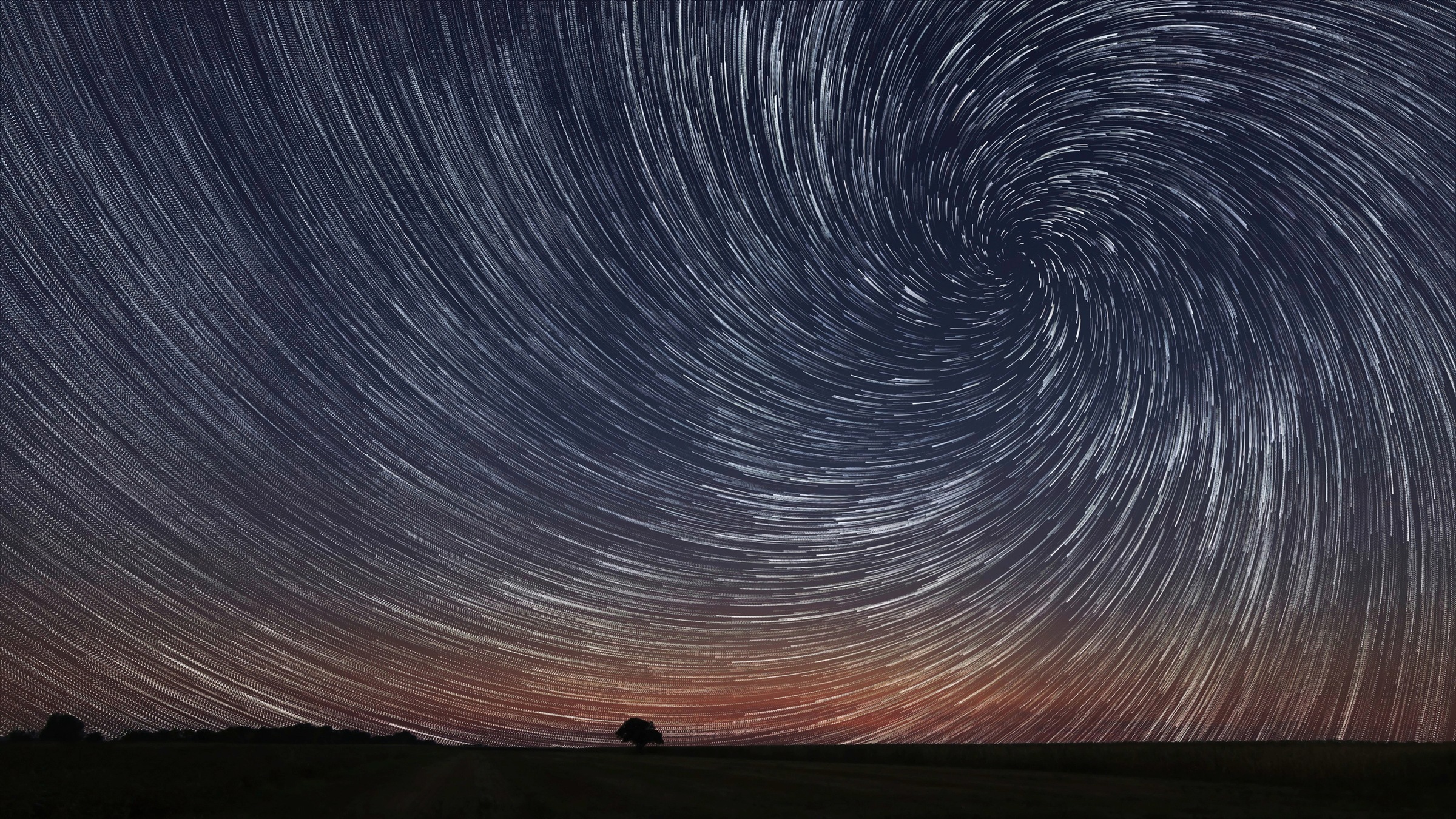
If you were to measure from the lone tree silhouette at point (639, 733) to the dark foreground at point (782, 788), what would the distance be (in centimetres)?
6306

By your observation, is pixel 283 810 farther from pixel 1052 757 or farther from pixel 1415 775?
pixel 1052 757

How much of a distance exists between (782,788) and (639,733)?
8011 centimetres

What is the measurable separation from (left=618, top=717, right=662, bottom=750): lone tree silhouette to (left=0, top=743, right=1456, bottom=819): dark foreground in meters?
63.1

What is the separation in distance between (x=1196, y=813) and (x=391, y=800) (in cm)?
1770

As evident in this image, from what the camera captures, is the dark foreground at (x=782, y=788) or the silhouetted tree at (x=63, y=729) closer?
the dark foreground at (x=782, y=788)

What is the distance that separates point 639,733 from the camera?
9738 centimetres

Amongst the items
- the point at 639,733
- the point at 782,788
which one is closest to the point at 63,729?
the point at 639,733

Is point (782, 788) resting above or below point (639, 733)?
→ below

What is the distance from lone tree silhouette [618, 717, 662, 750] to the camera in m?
96.6

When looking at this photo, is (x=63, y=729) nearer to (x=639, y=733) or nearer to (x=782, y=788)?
(x=639, y=733)

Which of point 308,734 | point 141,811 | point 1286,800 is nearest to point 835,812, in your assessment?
point 1286,800

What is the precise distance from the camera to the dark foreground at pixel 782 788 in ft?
56.8

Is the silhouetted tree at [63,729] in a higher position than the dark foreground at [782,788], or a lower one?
higher

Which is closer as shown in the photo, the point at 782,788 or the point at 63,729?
the point at 782,788
